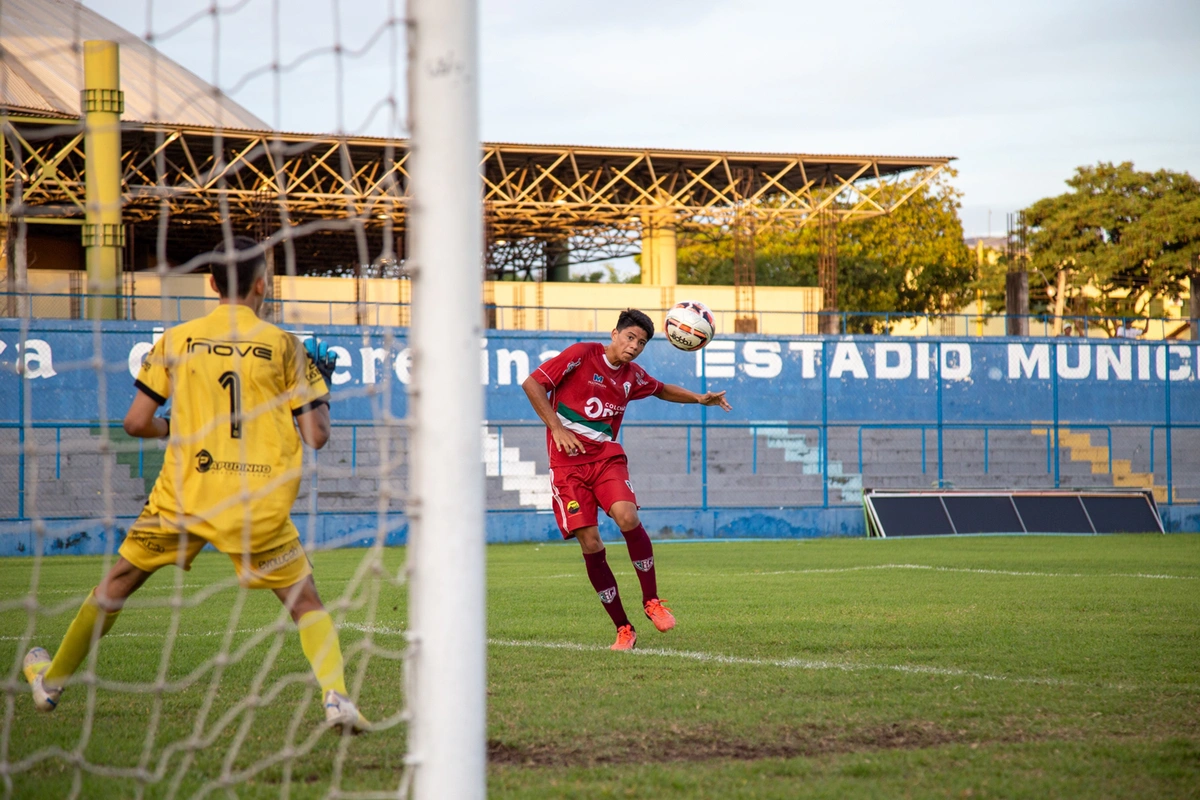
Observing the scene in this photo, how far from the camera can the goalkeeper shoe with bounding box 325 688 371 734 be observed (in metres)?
3.97

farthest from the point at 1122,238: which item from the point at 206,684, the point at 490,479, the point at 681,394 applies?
the point at 206,684

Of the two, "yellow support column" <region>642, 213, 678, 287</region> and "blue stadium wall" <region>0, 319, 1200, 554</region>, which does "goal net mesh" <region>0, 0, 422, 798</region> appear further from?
"yellow support column" <region>642, 213, 678, 287</region>

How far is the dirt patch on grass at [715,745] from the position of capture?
3949mm

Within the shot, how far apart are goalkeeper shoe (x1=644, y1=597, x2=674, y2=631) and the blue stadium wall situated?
13488 millimetres

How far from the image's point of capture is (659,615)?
21.9 ft

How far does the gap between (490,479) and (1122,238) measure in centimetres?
2824

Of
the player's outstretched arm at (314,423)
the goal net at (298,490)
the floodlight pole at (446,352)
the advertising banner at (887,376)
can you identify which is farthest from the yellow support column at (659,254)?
the floodlight pole at (446,352)

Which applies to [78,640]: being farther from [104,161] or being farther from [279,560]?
[104,161]

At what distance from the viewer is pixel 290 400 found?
14.3ft

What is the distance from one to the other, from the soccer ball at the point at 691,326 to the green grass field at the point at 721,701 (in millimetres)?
1946

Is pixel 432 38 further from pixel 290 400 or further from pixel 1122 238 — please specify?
pixel 1122 238

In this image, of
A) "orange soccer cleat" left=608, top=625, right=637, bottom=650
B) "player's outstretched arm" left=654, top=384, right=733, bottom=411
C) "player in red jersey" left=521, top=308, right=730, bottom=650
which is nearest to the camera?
"orange soccer cleat" left=608, top=625, right=637, bottom=650

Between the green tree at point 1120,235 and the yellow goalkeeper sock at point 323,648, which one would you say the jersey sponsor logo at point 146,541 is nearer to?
the yellow goalkeeper sock at point 323,648

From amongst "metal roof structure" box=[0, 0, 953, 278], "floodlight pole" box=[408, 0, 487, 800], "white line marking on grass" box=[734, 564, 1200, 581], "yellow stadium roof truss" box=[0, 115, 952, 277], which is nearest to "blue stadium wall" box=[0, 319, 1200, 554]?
"white line marking on grass" box=[734, 564, 1200, 581]
